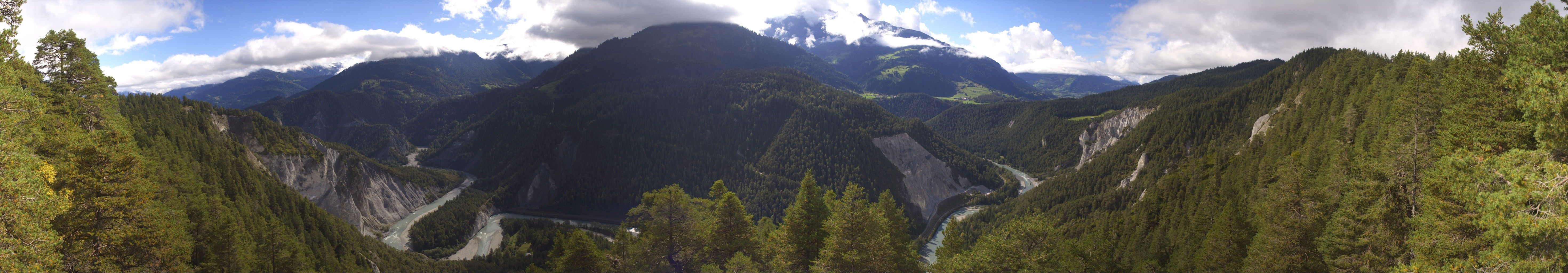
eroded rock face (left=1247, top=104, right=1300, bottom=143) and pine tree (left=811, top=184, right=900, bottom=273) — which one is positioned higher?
eroded rock face (left=1247, top=104, right=1300, bottom=143)

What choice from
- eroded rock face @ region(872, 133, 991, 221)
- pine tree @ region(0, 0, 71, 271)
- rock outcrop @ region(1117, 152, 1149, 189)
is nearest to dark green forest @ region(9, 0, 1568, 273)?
pine tree @ region(0, 0, 71, 271)

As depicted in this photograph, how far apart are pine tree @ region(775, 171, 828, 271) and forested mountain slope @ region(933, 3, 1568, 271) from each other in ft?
27.9

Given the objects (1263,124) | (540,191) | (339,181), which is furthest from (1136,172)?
(339,181)

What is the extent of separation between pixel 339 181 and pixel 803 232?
136 meters

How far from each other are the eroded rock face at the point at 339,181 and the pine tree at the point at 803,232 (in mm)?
98887

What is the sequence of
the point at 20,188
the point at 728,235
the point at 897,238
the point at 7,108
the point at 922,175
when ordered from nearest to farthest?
the point at 20,188 → the point at 7,108 → the point at 897,238 → the point at 728,235 → the point at 922,175

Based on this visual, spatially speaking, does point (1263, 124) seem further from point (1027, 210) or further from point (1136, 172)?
point (1027, 210)

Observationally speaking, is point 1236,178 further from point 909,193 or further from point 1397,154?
point 909,193

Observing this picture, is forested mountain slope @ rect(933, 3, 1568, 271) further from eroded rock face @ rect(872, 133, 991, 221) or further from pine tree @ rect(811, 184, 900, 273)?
eroded rock face @ rect(872, 133, 991, 221)

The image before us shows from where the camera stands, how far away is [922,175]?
176875 millimetres

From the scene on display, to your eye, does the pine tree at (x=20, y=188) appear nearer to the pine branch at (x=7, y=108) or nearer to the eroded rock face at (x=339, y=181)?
the pine branch at (x=7, y=108)

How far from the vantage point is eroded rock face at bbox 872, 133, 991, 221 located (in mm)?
167875

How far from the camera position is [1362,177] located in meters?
28.4

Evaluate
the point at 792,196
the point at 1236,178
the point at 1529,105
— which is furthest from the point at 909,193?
the point at 1529,105
